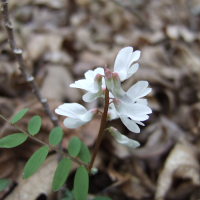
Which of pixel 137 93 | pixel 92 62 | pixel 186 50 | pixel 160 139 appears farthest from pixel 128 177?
pixel 186 50

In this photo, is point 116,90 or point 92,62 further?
point 92,62

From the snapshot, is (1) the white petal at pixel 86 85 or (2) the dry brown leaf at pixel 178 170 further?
(2) the dry brown leaf at pixel 178 170

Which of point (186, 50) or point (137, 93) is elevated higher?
point (137, 93)

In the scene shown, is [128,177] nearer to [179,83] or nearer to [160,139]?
[160,139]

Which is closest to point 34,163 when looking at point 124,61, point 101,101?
point 124,61

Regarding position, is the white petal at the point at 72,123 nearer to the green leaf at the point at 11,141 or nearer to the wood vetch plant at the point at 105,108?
the wood vetch plant at the point at 105,108

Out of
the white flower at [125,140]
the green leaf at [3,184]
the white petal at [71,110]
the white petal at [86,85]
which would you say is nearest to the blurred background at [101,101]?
the green leaf at [3,184]

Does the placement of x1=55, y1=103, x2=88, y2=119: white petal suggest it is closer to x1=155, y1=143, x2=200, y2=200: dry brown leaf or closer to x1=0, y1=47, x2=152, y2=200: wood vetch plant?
x1=0, y1=47, x2=152, y2=200: wood vetch plant

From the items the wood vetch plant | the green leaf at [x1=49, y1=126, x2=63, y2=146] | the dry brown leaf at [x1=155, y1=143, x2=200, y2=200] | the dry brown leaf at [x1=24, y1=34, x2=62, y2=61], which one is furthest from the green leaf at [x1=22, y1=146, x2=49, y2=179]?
the dry brown leaf at [x1=24, y1=34, x2=62, y2=61]
